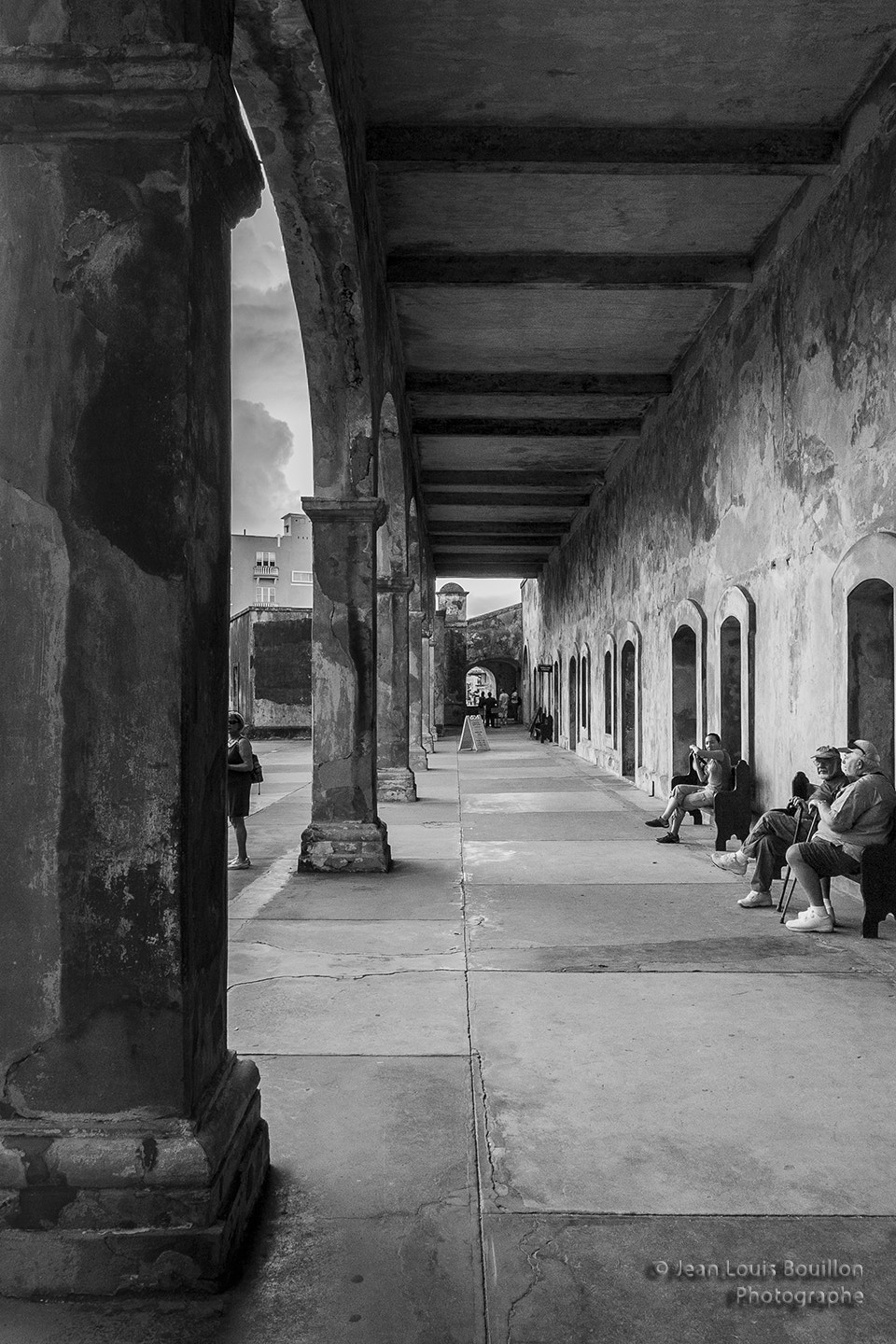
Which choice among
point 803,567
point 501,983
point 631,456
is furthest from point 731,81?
point 631,456

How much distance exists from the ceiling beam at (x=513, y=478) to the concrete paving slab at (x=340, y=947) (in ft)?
42.2

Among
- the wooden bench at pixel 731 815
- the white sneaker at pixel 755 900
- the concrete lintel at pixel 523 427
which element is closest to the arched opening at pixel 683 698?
the wooden bench at pixel 731 815

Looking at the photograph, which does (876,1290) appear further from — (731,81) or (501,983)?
(731,81)

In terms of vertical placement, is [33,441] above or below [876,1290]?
above

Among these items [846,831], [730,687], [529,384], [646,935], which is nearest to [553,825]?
[730,687]

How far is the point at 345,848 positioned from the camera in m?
7.41

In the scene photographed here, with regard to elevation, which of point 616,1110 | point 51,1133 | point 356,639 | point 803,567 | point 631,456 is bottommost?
point 616,1110

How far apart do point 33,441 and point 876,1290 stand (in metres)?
2.71

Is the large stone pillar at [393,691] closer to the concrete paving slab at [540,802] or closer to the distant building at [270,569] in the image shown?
the concrete paving slab at [540,802]

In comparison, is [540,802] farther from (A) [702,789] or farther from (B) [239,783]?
(B) [239,783]

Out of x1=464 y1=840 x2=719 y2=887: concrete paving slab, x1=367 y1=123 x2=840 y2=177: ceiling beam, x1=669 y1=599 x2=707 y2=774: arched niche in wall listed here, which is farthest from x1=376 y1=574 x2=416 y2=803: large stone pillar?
x1=367 y1=123 x2=840 y2=177: ceiling beam

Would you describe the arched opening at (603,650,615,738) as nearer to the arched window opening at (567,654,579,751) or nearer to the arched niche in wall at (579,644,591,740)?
the arched niche in wall at (579,644,591,740)

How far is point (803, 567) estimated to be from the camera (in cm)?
783

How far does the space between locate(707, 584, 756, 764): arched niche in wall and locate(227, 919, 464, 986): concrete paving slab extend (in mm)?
4511
